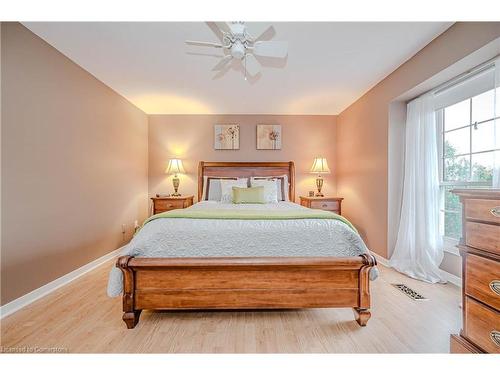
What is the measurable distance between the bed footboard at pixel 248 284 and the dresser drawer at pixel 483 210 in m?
0.65

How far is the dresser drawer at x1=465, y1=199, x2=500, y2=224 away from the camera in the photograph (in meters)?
1.10

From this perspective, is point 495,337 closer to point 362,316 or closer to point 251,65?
point 362,316

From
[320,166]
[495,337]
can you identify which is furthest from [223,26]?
[320,166]

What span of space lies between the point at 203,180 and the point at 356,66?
113 inches

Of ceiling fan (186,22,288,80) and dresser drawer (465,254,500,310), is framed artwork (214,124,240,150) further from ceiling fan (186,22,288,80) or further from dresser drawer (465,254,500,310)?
dresser drawer (465,254,500,310)

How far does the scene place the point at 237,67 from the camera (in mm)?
2629

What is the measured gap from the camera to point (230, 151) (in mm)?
4363

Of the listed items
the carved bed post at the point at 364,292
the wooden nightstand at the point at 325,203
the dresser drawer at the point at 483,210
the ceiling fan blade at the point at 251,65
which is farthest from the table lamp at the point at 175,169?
the dresser drawer at the point at 483,210

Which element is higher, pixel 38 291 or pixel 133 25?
pixel 133 25

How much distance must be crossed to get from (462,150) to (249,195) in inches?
92.8

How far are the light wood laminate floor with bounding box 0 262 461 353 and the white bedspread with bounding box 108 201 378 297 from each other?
433mm

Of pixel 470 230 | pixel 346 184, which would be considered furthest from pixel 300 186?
pixel 470 230

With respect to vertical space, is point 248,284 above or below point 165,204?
below
